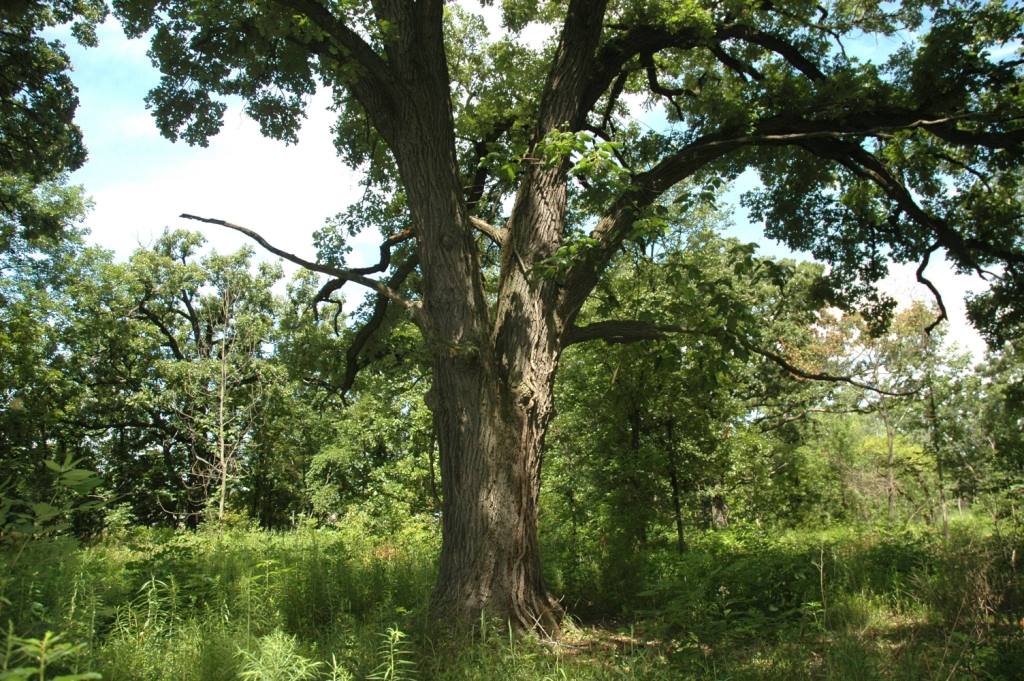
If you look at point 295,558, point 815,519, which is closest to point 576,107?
point 295,558

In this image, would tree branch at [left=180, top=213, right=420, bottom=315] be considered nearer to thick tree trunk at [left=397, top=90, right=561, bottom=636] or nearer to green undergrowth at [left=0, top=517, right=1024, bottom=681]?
thick tree trunk at [left=397, top=90, right=561, bottom=636]

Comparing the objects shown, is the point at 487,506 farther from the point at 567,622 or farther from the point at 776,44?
the point at 776,44

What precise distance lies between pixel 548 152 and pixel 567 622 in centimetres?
434

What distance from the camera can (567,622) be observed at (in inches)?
258

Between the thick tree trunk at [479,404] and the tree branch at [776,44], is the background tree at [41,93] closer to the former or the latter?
the thick tree trunk at [479,404]

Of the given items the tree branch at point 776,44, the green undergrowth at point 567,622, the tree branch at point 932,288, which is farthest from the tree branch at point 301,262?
the tree branch at point 932,288

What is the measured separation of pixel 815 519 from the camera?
696 inches

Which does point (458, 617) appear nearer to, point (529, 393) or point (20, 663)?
point (529, 393)

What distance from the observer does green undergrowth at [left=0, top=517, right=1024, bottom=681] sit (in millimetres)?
4062

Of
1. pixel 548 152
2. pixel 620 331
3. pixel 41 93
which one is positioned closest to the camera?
pixel 548 152

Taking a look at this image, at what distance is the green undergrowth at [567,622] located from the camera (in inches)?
160

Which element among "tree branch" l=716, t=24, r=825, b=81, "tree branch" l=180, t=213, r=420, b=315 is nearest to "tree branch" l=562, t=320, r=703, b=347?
"tree branch" l=180, t=213, r=420, b=315

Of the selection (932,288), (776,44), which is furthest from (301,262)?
(932,288)

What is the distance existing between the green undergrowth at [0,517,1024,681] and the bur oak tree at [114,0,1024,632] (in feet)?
3.62
